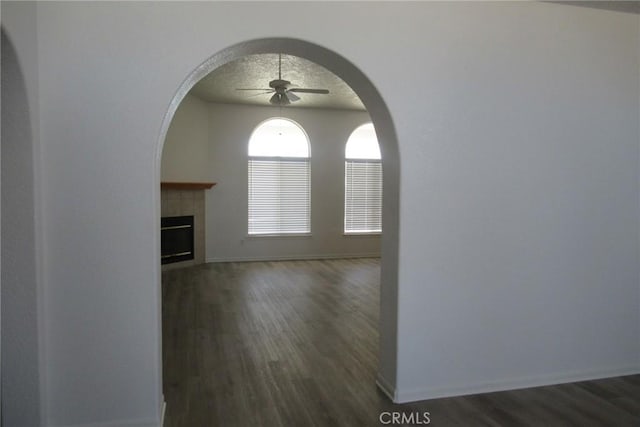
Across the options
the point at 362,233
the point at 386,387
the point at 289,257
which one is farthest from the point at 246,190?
the point at 386,387

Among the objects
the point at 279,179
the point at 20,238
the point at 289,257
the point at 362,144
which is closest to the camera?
the point at 20,238

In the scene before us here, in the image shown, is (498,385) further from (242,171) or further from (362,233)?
(242,171)

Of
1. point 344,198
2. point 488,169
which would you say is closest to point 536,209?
point 488,169

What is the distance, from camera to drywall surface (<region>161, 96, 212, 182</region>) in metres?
6.86

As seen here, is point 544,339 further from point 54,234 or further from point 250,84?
point 250,84

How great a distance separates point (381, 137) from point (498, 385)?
1.86m

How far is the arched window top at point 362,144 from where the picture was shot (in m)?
8.19

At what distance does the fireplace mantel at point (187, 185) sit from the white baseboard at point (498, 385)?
5.07 m

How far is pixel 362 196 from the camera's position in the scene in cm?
833

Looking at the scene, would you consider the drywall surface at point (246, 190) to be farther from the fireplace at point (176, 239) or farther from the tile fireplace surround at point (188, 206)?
the fireplace at point (176, 239)

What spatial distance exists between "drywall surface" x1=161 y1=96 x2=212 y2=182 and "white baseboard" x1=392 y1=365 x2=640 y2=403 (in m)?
5.47

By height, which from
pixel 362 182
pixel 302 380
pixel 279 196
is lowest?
pixel 302 380

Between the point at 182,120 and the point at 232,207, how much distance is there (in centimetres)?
179

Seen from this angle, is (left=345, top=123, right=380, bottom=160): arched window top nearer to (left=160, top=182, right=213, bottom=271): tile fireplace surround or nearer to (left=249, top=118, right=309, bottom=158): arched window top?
(left=249, top=118, right=309, bottom=158): arched window top
